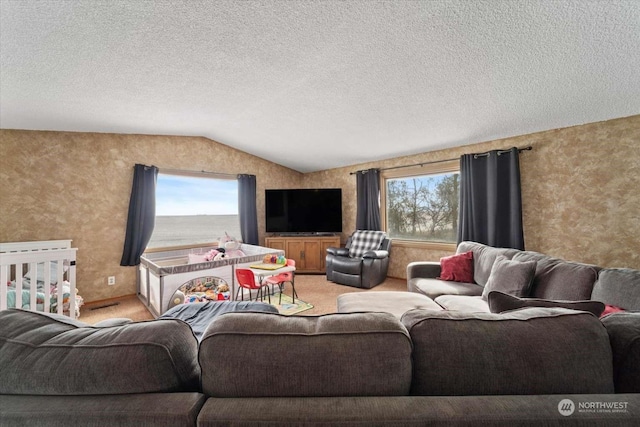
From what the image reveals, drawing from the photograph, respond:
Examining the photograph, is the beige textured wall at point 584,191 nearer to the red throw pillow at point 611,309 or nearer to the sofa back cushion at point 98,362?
the red throw pillow at point 611,309

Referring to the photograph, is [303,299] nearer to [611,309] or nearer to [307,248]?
[307,248]

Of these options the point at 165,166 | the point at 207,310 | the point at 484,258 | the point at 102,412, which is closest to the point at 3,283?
the point at 207,310

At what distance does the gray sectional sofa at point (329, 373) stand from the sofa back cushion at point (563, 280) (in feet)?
4.36

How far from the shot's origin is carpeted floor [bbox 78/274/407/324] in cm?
302

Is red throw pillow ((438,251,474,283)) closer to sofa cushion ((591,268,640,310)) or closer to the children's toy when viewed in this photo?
sofa cushion ((591,268,640,310))

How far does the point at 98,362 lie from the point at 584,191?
4.22 metres

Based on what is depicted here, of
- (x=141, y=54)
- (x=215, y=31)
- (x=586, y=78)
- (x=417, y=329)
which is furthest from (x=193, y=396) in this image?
(x=586, y=78)

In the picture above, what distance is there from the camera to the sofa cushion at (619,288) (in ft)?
4.79

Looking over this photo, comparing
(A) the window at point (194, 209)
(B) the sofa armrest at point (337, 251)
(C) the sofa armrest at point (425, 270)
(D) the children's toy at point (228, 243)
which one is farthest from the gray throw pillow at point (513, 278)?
(A) the window at point (194, 209)

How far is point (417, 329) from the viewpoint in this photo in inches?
27.5

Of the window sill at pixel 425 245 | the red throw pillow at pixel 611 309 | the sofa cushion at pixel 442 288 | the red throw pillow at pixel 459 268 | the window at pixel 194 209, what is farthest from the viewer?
the window at pixel 194 209

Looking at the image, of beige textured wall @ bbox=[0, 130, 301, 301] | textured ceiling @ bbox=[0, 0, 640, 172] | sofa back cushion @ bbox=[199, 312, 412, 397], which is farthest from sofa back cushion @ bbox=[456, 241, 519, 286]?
beige textured wall @ bbox=[0, 130, 301, 301]

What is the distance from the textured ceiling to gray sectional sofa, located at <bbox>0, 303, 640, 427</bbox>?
1809mm

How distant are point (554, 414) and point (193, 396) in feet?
2.80
